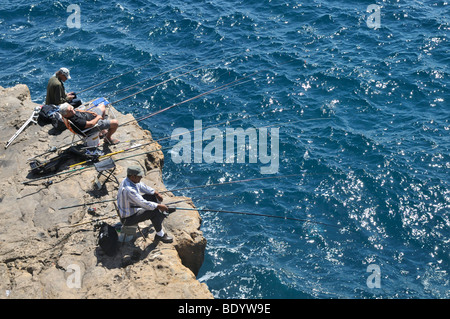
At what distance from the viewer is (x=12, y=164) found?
12.3 meters

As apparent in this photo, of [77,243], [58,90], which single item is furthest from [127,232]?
[58,90]

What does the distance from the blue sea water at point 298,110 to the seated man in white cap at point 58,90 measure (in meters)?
4.00

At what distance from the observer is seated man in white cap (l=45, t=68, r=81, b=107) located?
42.9 ft

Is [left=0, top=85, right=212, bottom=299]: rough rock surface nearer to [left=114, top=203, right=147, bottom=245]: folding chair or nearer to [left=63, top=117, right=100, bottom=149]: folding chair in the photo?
[left=114, top=203, right=147, bottom=245]: folding chair

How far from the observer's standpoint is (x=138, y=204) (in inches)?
367

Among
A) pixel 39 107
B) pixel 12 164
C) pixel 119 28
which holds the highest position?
pixel 119 28

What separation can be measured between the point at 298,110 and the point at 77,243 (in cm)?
1038

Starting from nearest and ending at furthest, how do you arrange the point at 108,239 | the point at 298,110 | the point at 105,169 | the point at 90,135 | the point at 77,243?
the point at 108,239 → the point at 77,243 → the point at 105,169 → the point at 90,135 → the point at 298,110

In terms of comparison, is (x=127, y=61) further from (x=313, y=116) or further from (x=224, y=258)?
(x=224, y=258)

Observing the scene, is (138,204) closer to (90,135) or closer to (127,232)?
(127,232)

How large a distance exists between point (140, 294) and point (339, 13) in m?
18.4

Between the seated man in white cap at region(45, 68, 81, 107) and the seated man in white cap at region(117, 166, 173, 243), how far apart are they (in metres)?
5.40

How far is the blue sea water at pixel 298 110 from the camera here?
1247cm
